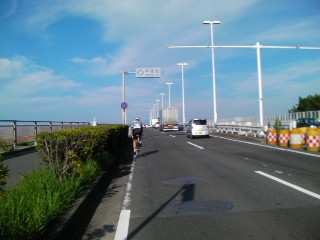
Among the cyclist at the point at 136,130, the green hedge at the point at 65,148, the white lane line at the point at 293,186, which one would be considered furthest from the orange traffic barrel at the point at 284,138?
the green hedge at the point at 65,148

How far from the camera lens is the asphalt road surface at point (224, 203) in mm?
5633

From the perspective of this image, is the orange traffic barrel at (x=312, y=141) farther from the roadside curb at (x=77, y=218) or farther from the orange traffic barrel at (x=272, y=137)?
the roadside curb at (x=77, y=218)

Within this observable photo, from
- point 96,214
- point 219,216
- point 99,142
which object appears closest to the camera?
point 219,216

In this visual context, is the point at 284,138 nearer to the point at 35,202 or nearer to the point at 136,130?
the point at 136,130

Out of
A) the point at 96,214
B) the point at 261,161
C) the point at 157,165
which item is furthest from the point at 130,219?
the point at 261,161

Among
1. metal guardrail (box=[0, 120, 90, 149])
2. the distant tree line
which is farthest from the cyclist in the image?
the distant tree line

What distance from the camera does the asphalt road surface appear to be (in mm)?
5633

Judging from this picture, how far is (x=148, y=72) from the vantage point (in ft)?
140

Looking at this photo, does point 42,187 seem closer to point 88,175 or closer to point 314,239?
point 88,175

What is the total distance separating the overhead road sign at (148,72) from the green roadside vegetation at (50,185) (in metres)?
30.4

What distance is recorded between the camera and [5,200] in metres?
5.56

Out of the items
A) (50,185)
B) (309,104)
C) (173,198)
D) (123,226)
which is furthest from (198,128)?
(309,104)

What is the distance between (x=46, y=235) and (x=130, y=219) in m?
2.07

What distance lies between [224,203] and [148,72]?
118 feet
